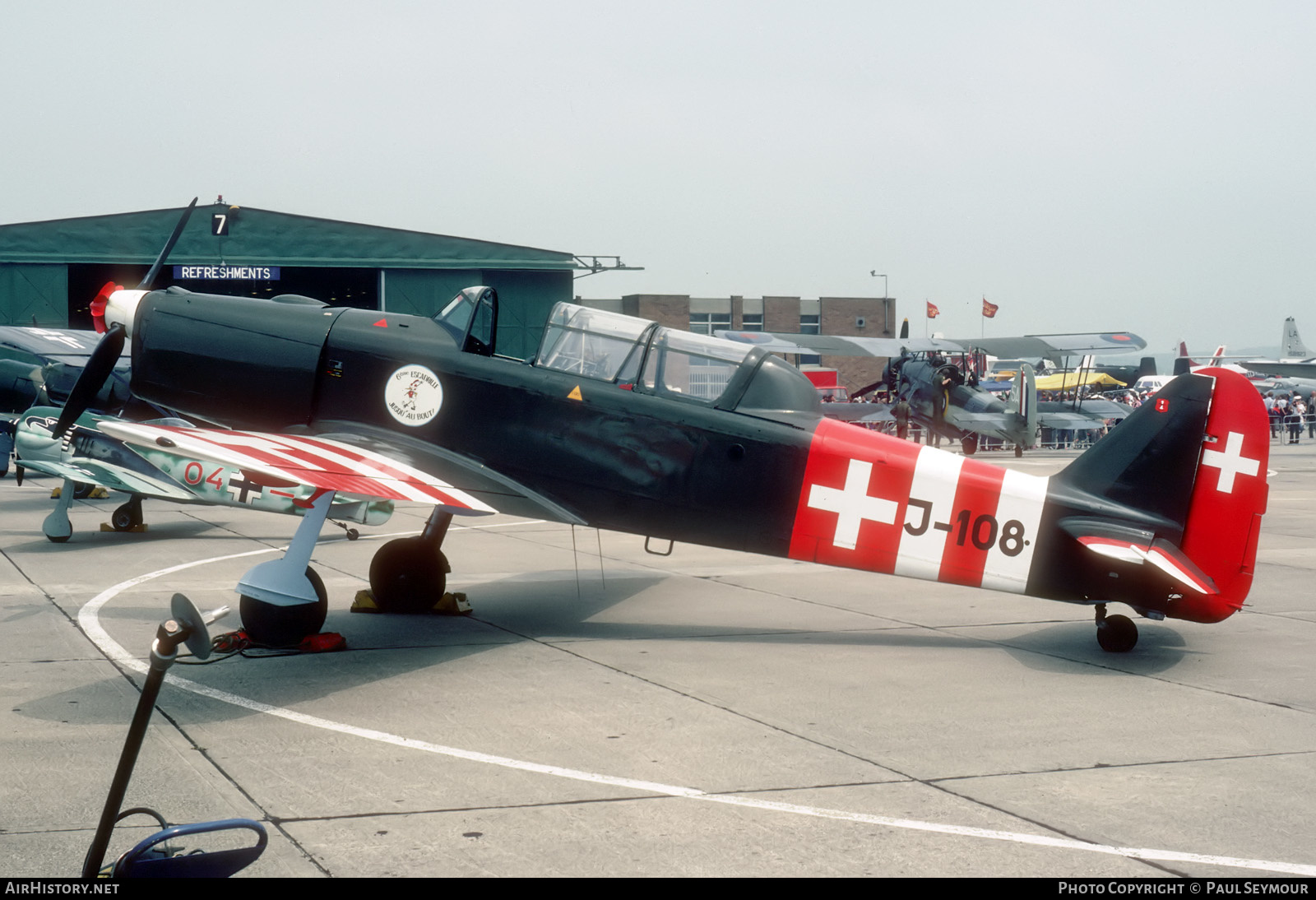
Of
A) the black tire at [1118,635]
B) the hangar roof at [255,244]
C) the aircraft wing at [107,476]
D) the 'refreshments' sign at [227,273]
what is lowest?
the black tire at [1118,635]

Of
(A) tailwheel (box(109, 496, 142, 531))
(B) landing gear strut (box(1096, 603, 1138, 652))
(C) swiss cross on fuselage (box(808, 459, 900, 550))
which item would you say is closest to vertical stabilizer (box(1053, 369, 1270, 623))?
(B) landing gear strut (box(1096, 603, 1138, 652))

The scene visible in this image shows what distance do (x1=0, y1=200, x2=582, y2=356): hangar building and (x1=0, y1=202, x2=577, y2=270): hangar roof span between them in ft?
0.10

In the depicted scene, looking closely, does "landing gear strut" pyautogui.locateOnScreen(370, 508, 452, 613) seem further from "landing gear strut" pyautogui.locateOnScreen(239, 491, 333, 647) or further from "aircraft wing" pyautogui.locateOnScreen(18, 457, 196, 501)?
"aircraft wing" pyautogui.locateOnScreen(18, 457, 196, 501)

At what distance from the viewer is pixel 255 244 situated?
40.2 m

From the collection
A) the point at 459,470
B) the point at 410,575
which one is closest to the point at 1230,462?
the point at 459,470

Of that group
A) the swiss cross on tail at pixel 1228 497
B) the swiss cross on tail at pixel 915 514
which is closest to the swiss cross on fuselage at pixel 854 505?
the swiss cross on tail at pixel 915 514

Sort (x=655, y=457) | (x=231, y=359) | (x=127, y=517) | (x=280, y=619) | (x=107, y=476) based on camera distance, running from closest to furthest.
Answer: (x=280, y=619) < (x=655, y=457) < (x=231, y=359) < (x=107, y=476) < (x=127, y=517)

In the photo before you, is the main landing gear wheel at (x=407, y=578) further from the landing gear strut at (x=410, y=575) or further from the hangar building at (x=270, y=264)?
the hangar building at (x=270, y=264)

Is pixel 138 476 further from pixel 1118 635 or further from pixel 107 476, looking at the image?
pixel 1118 635

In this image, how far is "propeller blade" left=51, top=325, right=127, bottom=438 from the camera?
10.1 metres

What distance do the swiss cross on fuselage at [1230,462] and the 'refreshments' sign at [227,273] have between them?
3702 centimetres

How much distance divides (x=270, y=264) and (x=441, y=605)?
33.8m

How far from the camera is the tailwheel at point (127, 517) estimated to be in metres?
14.8
